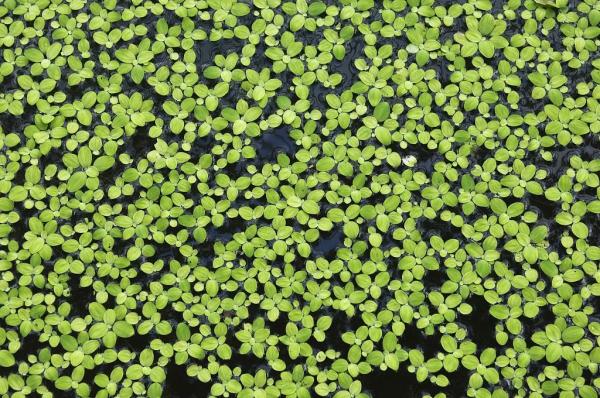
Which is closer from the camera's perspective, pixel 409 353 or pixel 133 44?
pixel 409 353

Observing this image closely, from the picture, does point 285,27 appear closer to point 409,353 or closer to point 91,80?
point 91,80

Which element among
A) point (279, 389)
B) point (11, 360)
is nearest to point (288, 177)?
point (279, 389)

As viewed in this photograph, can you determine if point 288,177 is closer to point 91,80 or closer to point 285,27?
point 285,27

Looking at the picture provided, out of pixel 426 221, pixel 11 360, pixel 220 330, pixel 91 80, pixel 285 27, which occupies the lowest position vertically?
pixel 11 360

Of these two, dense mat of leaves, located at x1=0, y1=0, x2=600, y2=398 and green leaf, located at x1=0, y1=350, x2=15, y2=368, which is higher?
dense mat of leaves, located at x1=0, y1=0, x2=600, y2=398

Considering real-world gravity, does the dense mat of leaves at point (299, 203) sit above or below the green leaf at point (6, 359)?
above

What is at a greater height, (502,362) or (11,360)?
(502,362)

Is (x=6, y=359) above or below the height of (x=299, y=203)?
below
